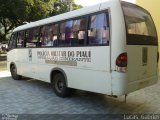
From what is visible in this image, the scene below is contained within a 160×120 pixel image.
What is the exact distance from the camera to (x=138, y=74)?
6621mm

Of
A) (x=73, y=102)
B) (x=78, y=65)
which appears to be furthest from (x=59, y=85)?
(x=78, y=65)

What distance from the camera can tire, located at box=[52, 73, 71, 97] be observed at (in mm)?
8328

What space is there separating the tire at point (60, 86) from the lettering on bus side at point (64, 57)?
18.9 inches

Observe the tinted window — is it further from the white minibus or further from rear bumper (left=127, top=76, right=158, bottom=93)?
rear bumper (left=127, top=76, right=158, bottom=93)

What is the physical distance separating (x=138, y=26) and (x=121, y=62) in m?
1.30

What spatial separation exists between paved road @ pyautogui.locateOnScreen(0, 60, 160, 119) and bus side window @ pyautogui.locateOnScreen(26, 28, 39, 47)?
1.71 m

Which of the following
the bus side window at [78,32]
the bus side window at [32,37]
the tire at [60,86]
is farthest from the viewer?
the bus side window at [32,37]

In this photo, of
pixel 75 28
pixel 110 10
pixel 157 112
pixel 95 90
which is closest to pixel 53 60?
pixel 75 28

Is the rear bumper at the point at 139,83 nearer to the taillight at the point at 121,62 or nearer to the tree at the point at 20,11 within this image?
the taillight at the point at 121,62

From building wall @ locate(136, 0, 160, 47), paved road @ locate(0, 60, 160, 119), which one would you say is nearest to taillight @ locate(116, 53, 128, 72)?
paved road @ locate(0, 60, 160, 119)

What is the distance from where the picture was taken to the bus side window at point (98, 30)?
651 cm

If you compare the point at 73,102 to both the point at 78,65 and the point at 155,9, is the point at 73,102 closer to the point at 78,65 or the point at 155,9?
the point at 78,65

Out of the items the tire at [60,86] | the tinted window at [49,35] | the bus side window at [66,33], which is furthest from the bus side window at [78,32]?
the tire at [60,86]

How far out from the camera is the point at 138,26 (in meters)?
6.88
